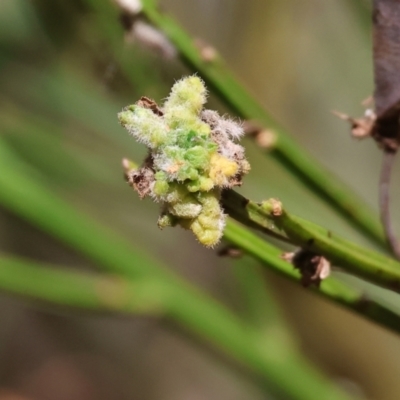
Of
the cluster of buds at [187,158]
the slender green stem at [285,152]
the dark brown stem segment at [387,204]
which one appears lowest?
the cluster of buds at [187,158]

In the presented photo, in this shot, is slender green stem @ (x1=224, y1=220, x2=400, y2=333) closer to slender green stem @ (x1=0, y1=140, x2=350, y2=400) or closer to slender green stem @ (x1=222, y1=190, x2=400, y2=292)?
slender green stem @ (x1=222, y1=190, x2=400, y2=292)

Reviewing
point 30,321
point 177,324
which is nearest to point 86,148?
point 177,324

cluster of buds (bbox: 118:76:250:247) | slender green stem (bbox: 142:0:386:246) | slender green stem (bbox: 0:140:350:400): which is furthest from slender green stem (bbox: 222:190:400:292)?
slender green stem (bbox: 0:140:350:400)

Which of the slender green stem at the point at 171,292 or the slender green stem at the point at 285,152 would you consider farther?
the slender green stem at the point at 171,292

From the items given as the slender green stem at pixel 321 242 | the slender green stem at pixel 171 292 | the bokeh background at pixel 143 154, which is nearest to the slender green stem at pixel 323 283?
the slender green stem at pixel 321 242

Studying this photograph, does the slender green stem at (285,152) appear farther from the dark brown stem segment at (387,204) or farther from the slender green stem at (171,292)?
the slender green stem at (171,292)

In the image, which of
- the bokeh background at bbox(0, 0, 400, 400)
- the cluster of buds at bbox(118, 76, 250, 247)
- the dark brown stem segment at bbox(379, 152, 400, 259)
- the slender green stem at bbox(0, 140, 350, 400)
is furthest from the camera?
the bokeh background at bbox(0, 0, 400, 400)

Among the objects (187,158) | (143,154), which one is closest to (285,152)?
(187,158)
